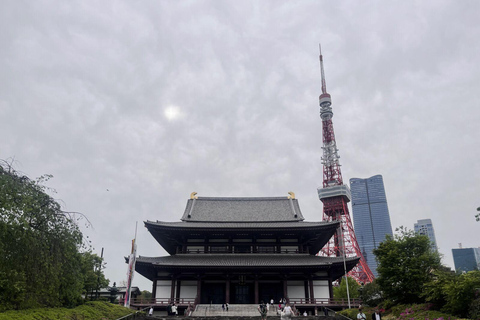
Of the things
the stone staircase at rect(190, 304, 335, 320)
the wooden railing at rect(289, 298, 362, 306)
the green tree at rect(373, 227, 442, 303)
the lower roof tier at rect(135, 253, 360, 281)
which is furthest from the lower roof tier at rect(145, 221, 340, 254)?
the green tree at rect(373, 227, 442, 303)

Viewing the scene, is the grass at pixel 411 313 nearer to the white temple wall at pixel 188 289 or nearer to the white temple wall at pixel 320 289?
the white temple wall at pixel 320 289

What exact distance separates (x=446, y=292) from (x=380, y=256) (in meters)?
6.65

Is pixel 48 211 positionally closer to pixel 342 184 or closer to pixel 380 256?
pixel 380 256

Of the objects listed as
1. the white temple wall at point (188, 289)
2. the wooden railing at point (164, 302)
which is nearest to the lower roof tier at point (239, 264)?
the white temple wall at point (188, 289)

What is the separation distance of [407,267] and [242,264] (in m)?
15.2

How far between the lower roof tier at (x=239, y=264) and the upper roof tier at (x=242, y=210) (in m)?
7.30

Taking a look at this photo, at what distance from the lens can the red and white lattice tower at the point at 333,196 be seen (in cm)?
7481

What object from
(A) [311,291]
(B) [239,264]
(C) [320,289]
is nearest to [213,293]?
(B) [239,264]

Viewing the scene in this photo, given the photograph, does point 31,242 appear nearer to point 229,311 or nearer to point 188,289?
point 229,311

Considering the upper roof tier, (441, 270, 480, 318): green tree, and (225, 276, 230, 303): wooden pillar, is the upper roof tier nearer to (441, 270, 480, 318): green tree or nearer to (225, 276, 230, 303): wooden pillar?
(225, 276, 230, 303): wooden pillar

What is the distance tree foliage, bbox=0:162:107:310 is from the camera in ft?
37.9

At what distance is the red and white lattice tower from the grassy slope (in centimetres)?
6180

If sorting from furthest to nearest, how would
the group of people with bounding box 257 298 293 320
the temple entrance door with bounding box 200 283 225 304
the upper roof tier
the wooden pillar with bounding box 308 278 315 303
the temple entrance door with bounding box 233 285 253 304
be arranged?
the upper roof tier, the temple entrance door with bounding box 233 285 253 304, the temple entrance door with bounding box 200 283 225 304, the wooden pillar with bounding box 308 278 315 303, the group of people with bounding box 257 298 293 320

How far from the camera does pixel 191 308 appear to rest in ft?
100
